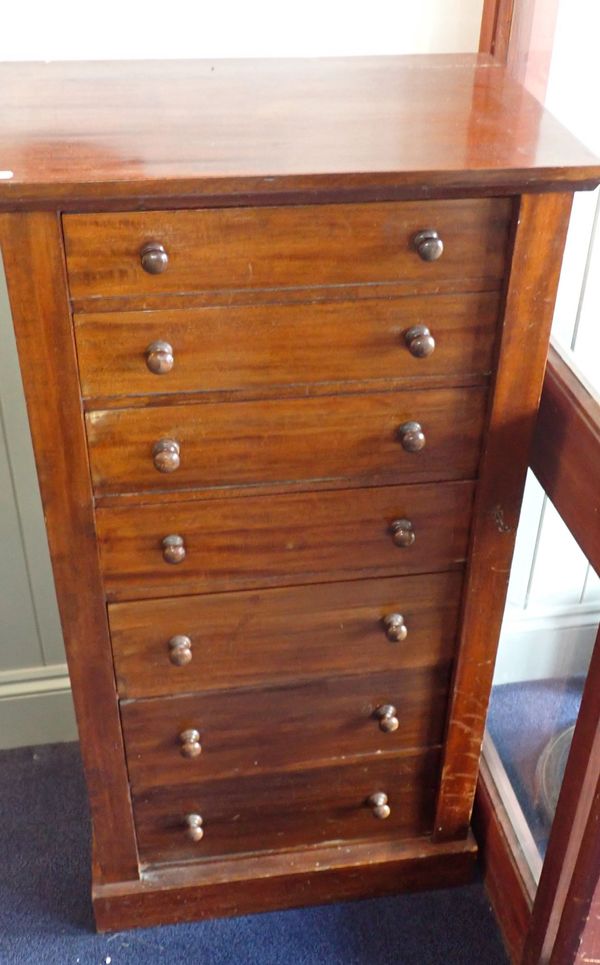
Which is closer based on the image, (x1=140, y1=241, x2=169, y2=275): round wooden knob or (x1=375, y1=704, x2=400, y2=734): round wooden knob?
(x1=140, y1=241, x2=169, y2=275): round wooden knob

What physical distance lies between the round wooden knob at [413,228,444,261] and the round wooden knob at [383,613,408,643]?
0.49m

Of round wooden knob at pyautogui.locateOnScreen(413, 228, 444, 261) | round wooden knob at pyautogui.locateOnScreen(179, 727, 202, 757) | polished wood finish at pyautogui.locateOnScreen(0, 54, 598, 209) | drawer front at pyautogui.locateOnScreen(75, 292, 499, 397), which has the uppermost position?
polished wood finish at pyautogui.locateOnScreen(0, 54, 598, 209)

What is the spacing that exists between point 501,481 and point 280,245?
1.35 ft

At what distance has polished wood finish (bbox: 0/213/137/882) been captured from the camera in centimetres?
98

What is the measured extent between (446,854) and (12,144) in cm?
121

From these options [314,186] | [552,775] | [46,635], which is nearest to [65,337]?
[314,186]

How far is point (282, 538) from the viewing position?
1206mm

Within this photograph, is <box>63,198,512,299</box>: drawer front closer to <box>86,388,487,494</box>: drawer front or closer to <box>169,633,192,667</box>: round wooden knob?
<box>86,388,487,494</box>: drawer front

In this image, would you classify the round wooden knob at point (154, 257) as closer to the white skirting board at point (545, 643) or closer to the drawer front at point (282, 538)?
the drawer front at point (282, 538)

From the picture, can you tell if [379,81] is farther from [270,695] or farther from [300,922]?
[300,922]

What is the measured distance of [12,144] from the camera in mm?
988

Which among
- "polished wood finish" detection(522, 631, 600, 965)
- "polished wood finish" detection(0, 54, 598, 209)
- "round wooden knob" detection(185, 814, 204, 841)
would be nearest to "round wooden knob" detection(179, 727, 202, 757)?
"round wooden knob" detection(185, 814, 204, 841)

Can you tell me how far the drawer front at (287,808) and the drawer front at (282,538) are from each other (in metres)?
0.36

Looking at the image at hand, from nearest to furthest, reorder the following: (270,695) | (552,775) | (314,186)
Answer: (314,186), (270,695), (552,775)
